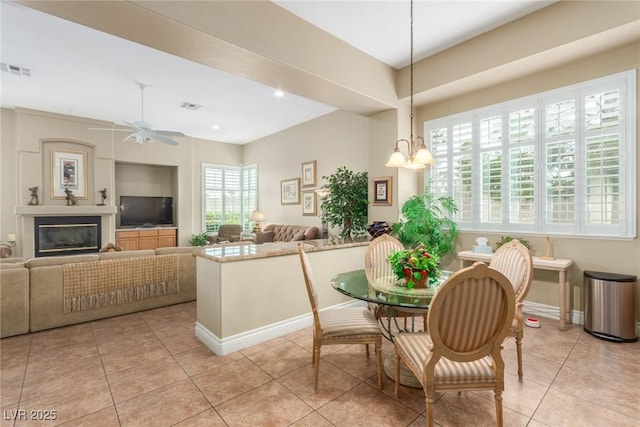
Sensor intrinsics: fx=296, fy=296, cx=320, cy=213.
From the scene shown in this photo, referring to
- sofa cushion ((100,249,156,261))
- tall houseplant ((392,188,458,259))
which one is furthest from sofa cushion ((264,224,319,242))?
sofa cushion ((100,249,156,261))

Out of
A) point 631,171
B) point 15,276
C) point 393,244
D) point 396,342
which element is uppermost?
point 631,171

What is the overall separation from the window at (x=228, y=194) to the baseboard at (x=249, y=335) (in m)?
5.53

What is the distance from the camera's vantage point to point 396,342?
2008mm

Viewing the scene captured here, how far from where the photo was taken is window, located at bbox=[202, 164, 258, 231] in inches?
332

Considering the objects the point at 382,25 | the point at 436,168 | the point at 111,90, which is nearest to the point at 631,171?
the point at 436,168

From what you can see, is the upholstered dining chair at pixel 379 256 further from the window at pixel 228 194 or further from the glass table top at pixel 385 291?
the window at pixel 228 194

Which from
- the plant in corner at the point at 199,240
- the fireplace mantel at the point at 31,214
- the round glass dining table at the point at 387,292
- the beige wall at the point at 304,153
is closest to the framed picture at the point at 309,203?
the beige wall at the point at 304,153

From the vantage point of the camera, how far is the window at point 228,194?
843 cm

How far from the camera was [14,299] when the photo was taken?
3.06 m

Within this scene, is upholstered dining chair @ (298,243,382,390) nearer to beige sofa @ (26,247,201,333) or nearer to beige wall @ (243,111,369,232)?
beige sofa @ (26,247,201,333)

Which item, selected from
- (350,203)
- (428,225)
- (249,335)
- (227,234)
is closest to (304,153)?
(350,203)

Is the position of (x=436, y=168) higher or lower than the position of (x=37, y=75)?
lower

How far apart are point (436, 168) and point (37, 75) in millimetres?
6175

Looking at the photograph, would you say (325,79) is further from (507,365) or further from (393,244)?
(507,365)
